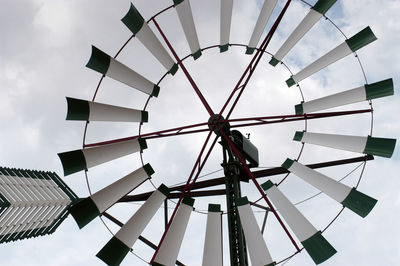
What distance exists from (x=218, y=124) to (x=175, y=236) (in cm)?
208

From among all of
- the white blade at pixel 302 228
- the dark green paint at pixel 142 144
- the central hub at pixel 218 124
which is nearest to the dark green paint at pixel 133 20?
the dark green paint at pixel 142 144

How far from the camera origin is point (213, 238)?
6742 millimetres

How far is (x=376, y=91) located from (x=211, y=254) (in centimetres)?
392

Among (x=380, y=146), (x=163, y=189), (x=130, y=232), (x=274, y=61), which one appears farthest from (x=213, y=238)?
(x=274, y=61)

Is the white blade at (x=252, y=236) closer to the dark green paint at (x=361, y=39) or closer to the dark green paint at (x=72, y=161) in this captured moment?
the dark green paint at (x=72, y=161)

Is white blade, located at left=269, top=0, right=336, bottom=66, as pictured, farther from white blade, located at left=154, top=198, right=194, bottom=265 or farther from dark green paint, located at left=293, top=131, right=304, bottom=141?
white blade, located at left=154, top=198, right=194, bottom=265

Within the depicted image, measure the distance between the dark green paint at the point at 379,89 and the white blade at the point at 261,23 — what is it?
2.35 meters

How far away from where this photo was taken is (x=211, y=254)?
655 centimetres

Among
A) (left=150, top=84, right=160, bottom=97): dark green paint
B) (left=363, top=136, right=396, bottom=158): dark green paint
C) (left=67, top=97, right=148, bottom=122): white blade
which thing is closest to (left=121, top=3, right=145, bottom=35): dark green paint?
(left=150, top=84, right=160, bottom=97): dark green paint

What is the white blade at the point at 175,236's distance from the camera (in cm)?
632

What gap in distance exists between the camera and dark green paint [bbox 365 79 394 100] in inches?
269

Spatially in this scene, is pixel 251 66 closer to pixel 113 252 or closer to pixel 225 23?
pixel 225 23

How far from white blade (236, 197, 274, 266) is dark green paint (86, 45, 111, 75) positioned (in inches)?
129

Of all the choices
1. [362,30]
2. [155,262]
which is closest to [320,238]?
[155,262]
